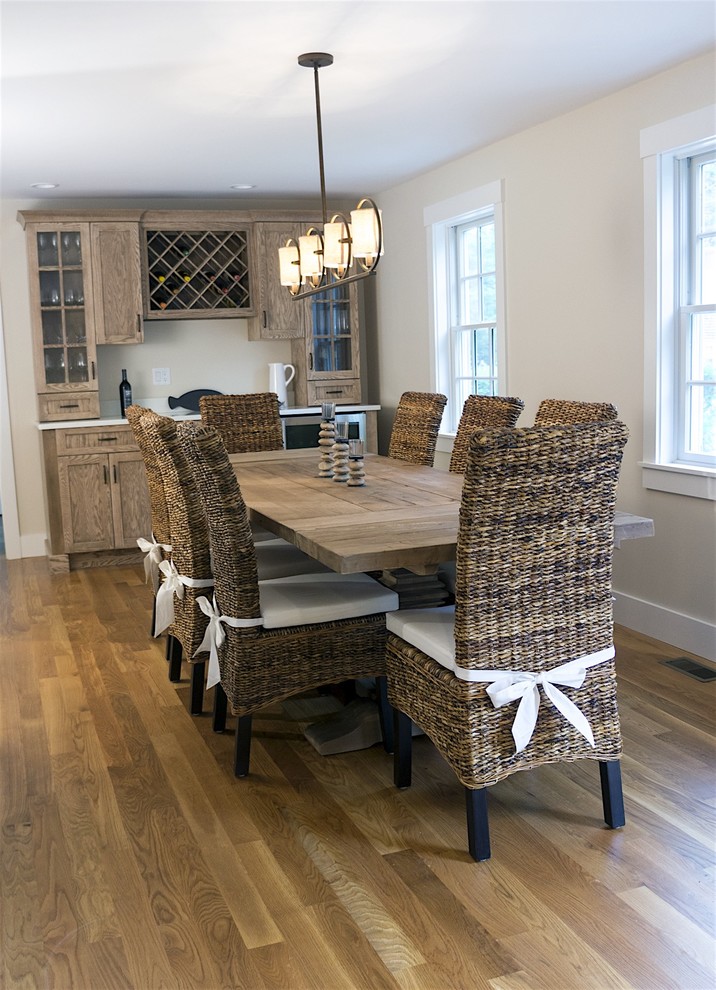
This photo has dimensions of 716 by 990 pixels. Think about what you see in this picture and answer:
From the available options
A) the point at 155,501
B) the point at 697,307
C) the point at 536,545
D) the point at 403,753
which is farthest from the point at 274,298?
the point at 536,545

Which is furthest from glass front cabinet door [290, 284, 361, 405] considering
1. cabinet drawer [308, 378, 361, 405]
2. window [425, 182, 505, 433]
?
window [425, 182, 505, 433]

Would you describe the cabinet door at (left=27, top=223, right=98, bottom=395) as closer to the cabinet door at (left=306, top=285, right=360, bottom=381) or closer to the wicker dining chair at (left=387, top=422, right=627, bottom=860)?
the cabinet door at (left=306, top=285, right=360, bottom=381)

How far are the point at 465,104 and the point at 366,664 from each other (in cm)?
266

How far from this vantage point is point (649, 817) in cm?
257

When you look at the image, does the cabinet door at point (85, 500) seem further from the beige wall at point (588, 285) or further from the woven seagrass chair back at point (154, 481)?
the woven seagrass chair back at point (154, 481)

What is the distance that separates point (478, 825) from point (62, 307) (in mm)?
4764

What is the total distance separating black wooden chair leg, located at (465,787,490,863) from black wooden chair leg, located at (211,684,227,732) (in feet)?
3.76

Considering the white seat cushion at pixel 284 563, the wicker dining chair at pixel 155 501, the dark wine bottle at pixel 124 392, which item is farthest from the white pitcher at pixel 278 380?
the white seat cushion at pixel 284 563

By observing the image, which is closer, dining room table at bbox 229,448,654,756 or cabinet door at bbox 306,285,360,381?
dining room table at bbox 229,448,654,756

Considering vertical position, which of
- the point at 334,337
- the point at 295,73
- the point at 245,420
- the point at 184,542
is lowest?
the point at 184,542

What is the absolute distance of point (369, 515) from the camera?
2.91 meters

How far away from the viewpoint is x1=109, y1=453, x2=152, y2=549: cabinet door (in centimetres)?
611

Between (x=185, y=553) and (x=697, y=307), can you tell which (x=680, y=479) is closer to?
(x=697, y=307)

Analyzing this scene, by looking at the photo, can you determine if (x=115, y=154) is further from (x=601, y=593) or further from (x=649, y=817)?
(x=649, y=817)
